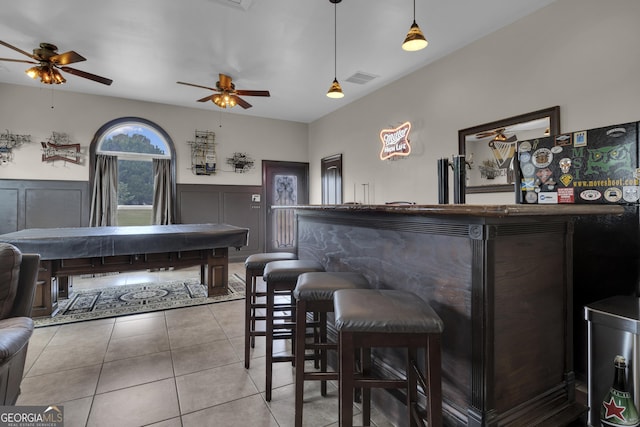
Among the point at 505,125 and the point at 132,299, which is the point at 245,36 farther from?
the point at 132,299

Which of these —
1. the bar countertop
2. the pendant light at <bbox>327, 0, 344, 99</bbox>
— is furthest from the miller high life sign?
the bar countertop

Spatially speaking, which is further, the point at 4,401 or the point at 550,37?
the point at 550,37

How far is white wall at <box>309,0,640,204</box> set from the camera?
2602 millimetres

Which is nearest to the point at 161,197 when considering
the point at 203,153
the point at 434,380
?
the point at 203,153

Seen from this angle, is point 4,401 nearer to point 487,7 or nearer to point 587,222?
point 587,222

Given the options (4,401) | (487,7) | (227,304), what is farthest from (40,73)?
(487,7)

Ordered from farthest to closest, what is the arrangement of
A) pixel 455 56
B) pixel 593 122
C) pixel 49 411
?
pixel 455 56, pixel 593 122, pixel 49 411

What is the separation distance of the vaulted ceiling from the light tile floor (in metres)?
3.24

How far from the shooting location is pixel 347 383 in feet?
3.89

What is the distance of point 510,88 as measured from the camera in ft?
11.0

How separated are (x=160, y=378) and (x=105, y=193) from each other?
15.6 ft

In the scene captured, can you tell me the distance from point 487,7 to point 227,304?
4.32 meters

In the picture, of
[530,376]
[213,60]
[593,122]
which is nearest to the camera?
[530,376]

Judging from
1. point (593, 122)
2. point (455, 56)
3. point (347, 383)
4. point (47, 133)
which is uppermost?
point (455, 56)
